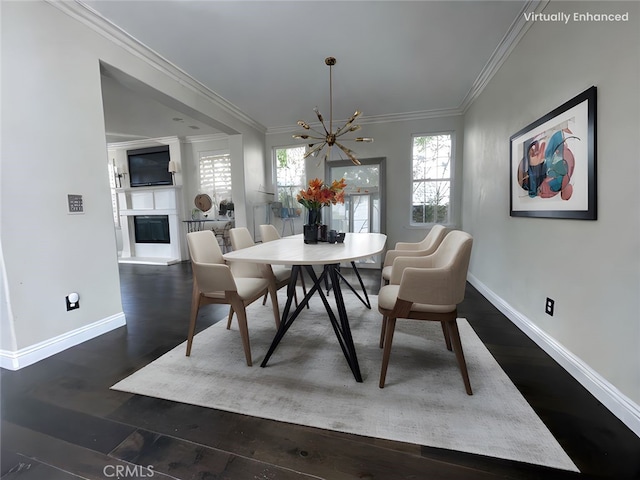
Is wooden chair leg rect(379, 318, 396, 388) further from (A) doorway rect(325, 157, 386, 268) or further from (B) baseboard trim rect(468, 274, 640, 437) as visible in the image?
(A) doorway rect(325, 157, 386, 268)

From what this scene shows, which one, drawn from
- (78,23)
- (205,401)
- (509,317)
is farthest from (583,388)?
(78,23)

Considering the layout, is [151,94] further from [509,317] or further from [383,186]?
[509,317]

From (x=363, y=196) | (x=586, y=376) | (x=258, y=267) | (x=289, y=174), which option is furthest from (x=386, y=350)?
(x=289, y=174)

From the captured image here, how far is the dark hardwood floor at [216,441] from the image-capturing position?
1.10m

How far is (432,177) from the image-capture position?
4.88 m

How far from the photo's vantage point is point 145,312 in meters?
2.91

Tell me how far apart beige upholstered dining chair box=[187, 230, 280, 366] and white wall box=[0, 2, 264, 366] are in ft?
3.34

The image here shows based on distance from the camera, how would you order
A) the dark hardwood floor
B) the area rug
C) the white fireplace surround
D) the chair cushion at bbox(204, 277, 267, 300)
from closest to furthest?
the dark hardwood floor → the area rug → the chair cushion at bbox(204, 277, 267, 300) → the white fireplace surround

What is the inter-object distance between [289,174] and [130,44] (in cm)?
327

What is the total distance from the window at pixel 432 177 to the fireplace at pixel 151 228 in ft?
17.2

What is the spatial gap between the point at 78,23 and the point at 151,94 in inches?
36.6

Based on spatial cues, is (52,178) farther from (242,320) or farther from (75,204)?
(242,320)

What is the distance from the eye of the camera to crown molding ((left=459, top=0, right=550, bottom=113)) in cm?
220

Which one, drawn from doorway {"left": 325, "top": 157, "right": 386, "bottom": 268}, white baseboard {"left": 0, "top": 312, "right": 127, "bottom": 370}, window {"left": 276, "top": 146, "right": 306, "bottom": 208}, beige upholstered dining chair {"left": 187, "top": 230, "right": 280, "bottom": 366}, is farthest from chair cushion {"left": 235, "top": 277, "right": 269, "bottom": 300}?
window {"left": 276, "top": 146, "right": 306, "bottom": 208}
